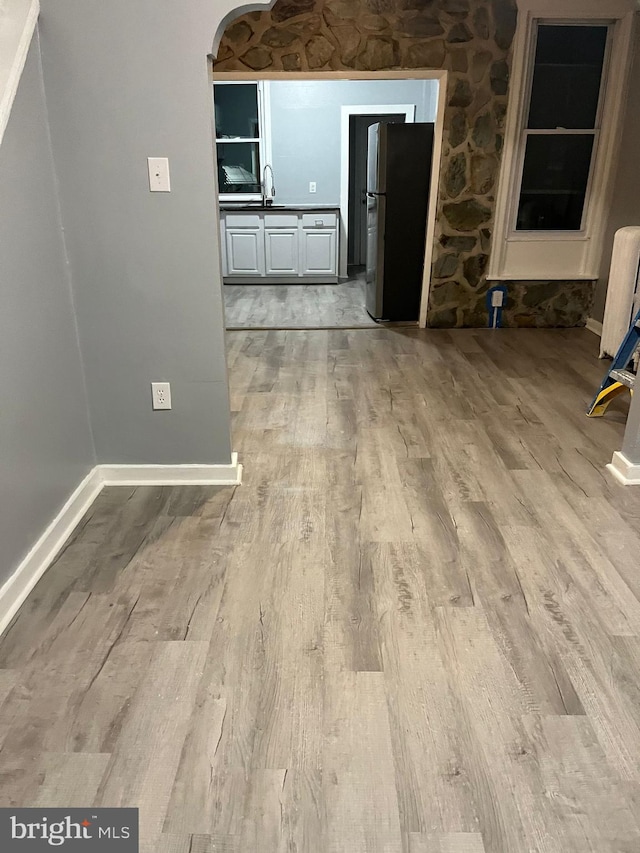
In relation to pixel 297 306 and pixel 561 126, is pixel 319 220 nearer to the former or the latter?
pixel 297 306

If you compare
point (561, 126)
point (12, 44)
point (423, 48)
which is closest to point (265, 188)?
point (423, 48)

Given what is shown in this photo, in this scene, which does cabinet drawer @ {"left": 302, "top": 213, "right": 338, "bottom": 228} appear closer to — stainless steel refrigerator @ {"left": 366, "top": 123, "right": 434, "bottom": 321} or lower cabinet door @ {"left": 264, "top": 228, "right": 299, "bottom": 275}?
lower cabinet door @ {"left": 264, "top": 228, "right": 299, "bottom": 275}

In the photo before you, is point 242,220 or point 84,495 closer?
point 84,495

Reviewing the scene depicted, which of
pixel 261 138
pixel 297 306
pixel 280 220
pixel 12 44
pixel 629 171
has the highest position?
pixel 261 138

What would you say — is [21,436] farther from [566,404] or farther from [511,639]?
[566,404]

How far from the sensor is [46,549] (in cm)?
223

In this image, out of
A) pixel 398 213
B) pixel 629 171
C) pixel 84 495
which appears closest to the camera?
pixel 84 495

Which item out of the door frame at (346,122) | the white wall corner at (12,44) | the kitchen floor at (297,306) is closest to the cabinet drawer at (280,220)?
the door frame at (346,122)

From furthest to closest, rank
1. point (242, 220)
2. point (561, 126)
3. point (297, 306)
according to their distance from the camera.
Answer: point (242, 220) → point (297, 306) → point (561, 126)

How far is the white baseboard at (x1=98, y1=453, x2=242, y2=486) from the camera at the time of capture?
110 inches

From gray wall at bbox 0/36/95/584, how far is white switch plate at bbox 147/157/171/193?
0.36m

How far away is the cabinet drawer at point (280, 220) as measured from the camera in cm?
700

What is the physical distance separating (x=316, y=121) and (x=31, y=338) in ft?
19.4

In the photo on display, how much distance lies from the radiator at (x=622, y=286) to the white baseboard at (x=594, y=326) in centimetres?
80
